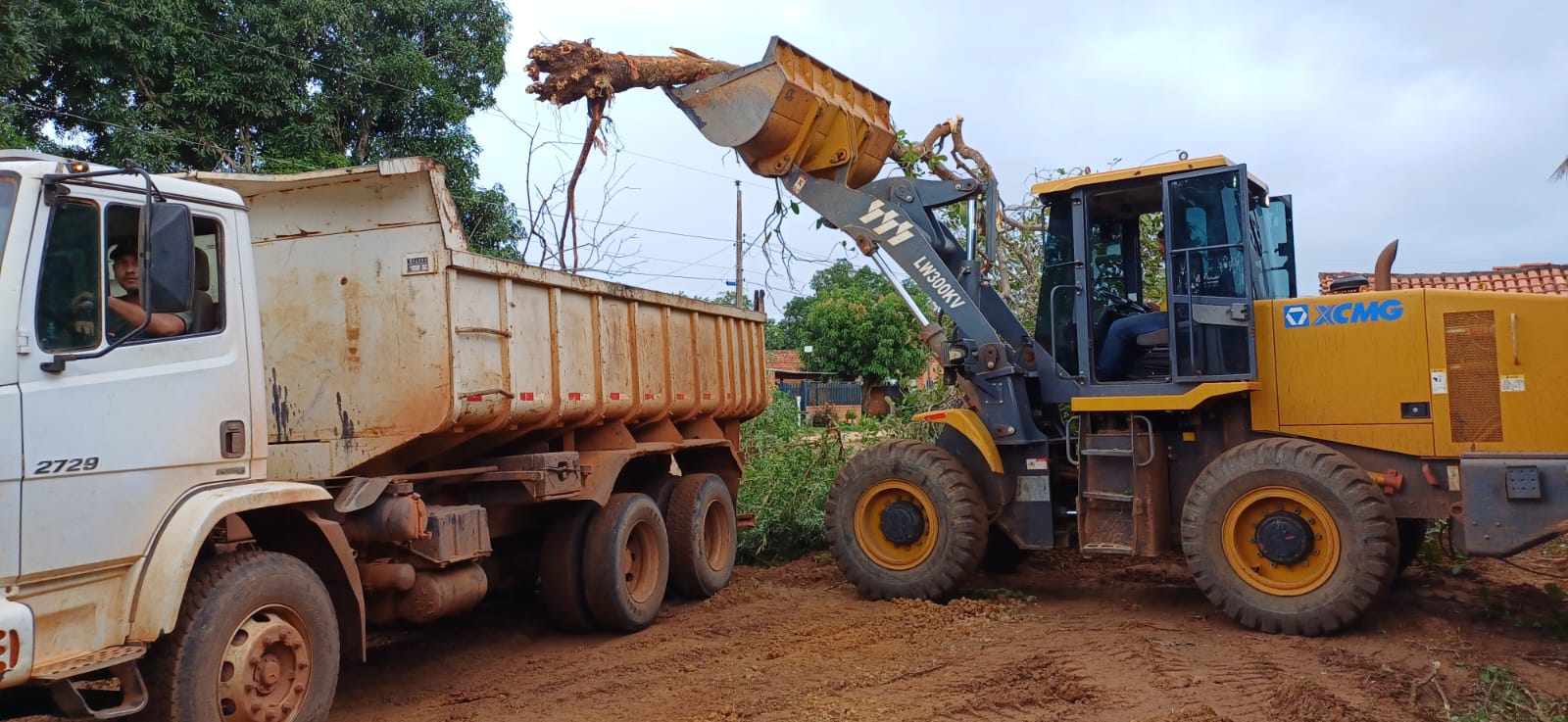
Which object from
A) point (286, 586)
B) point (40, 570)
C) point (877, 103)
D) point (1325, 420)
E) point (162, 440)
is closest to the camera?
point (40, 570)

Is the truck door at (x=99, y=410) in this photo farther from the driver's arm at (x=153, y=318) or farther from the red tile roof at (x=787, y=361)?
the red tile roof at (x=787, y=361)

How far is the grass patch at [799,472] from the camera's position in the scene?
10.8m

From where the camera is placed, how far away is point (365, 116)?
1441 centimetres

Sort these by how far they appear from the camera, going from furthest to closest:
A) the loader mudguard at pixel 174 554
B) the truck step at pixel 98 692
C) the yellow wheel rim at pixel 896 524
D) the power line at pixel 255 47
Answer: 1. the power line at pixel 255 47
2. the yellow wheel rim at pixel 896 524
3. the loader mudguard at pixel 174 554
4. the truck step at pixel 98 692

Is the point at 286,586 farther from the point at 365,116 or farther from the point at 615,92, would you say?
the point at 365,116

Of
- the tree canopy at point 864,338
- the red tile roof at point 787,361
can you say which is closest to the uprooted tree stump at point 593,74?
the tree canopy at point 864,338

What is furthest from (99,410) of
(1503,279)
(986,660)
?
(1503,279)

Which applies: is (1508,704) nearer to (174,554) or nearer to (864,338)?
(174,554)

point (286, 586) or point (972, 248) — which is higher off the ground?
point (972, 248)

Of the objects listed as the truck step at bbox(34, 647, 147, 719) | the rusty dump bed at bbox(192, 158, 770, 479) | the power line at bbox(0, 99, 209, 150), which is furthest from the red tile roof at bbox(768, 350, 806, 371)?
the truck step at bbox(34, 647, 147, 719)

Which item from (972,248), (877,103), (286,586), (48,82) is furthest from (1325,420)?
(48,82)

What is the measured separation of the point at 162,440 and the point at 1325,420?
6519mm

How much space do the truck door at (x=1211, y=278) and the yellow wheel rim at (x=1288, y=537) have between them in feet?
2.77

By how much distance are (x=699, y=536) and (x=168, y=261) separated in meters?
5.23
